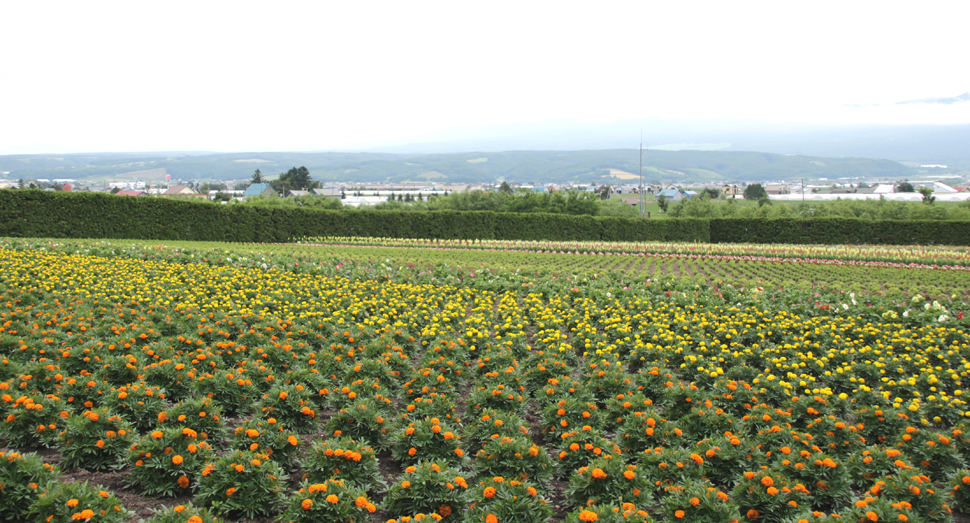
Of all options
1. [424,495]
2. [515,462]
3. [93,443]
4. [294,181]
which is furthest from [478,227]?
[294,181]

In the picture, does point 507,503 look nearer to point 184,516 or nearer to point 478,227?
point 184,516

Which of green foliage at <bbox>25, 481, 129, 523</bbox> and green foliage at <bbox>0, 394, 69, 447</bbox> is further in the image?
green foliage at <bbox>0, 394, 69, 447</bbox>

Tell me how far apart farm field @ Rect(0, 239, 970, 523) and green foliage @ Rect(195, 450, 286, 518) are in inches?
0.8

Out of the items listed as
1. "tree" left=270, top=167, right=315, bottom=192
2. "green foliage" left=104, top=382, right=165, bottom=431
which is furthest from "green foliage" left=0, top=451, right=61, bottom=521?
"tree" left=270, top=167, right=315, bottom=192

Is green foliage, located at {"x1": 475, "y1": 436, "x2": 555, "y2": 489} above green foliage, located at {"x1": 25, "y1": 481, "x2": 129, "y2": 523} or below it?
below

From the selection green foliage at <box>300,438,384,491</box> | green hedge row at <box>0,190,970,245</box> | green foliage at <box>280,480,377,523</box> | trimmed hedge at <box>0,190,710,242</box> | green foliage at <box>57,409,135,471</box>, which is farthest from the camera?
green hedge row at <box>0,190,970,245</box>

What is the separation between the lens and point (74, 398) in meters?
5.35

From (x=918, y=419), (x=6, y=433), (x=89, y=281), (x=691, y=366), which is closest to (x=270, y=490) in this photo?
(x=6, y=433)

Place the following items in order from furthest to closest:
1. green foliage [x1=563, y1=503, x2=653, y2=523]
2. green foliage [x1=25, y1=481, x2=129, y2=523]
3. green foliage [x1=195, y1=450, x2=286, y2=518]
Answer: green foliage [x1=195, y1=450, x2=286, y2=518] → green foliage [x1=563, y1=503, x2=653, y2=523] → green foliage [x1=25, y1=481, x2=129, y2=523]

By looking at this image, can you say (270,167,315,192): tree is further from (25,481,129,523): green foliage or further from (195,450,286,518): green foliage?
(25,481,129,523): green foliage

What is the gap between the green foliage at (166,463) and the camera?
415 cm

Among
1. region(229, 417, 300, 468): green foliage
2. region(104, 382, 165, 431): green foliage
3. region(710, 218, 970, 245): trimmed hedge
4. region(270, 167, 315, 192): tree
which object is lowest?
region(710, 218, 970, 245): trimmed hedge

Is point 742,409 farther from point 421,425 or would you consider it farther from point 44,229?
point 44,229

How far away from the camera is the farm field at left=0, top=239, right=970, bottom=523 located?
157 inches
